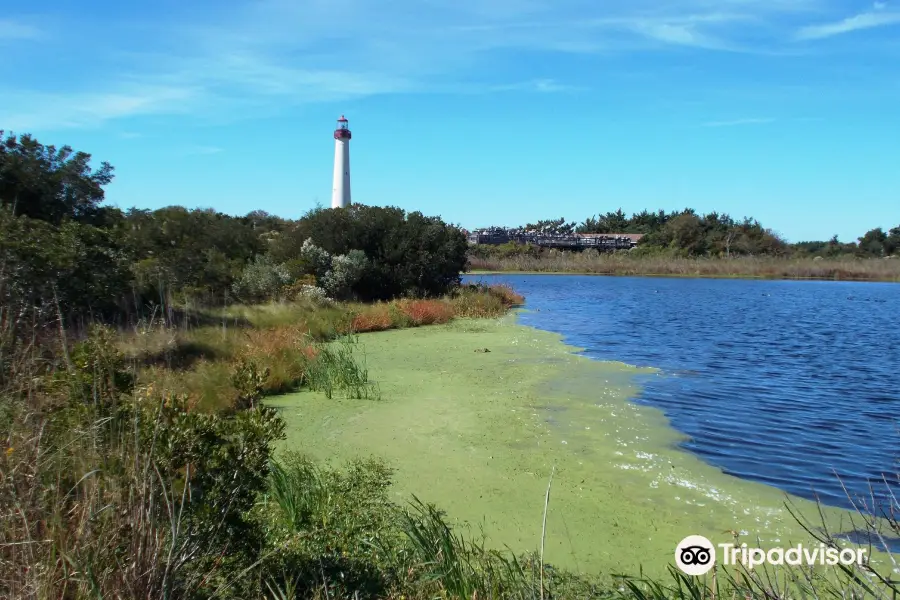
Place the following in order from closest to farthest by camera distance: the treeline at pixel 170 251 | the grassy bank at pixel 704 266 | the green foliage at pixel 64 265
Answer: the green foliage at pixel 64 265
the treeline at pixel 170 251
the grassy bank at pixel 704 266

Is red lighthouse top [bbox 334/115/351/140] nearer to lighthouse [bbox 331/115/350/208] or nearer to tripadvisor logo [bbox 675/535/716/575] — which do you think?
lighthouse [bbox 331/115/350/208]

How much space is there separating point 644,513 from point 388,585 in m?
3.13

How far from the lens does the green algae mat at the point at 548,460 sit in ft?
19.3

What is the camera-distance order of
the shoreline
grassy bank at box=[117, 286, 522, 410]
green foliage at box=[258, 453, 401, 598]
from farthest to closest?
the shoreline
grassy bank at box=[117, 286, 522, 410]
green foliage at box=[258, 453, 401, 598]

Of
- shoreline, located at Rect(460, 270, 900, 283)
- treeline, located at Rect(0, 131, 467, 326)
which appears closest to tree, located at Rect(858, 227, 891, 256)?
shoreline, located at Rect(460, 270, 900, 283)

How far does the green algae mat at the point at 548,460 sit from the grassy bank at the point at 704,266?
59.6 m

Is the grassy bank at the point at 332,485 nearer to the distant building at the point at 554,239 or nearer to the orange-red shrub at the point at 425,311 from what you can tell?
the orange-red shrub at the point at 425,311

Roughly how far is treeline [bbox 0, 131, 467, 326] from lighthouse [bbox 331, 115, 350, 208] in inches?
683

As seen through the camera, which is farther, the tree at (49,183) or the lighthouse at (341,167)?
the lighthouse at (341,167)

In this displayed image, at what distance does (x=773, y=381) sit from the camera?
13.6 m

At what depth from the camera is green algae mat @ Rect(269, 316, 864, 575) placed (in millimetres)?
5879

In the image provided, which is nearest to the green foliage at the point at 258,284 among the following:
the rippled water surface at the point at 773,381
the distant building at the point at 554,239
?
the rippled water surface at the point at 773,381

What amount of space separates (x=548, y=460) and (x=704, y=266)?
219 feet

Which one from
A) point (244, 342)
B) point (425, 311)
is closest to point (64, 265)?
point (244, 342)
